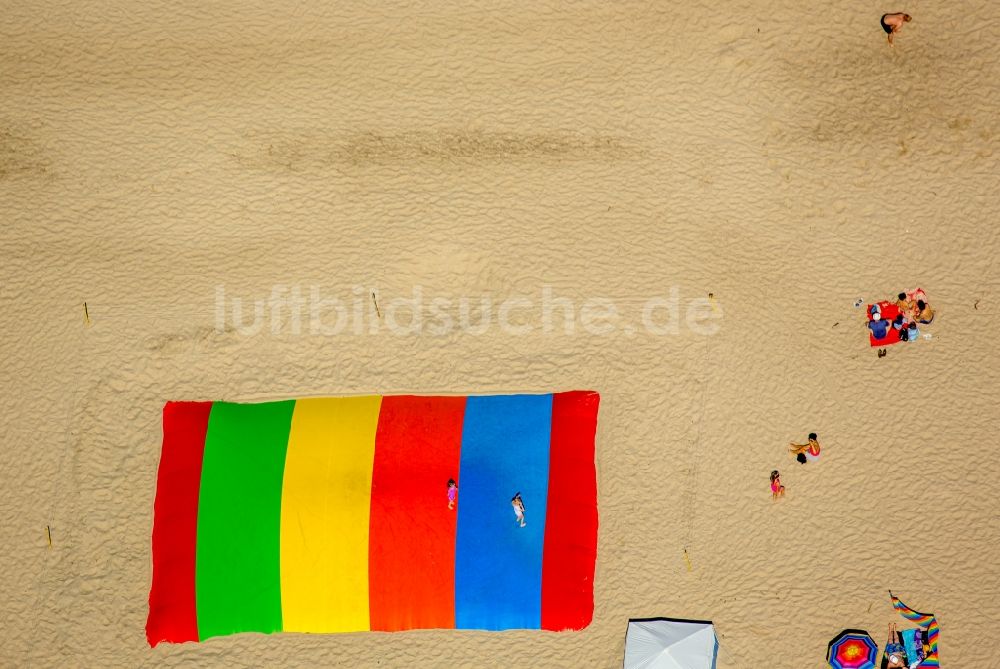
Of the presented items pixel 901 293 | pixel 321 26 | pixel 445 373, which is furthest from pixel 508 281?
pixel 901 293

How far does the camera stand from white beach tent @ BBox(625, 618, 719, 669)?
35.8 feet

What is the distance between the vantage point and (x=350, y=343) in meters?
11.9

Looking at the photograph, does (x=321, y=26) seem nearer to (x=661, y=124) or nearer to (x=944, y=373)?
(x=661, y=124)

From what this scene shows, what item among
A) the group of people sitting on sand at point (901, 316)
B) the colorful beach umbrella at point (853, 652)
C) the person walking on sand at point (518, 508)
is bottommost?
the colorful beach umbrella at point (853, 652)

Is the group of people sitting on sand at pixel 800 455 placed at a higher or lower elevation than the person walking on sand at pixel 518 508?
higher

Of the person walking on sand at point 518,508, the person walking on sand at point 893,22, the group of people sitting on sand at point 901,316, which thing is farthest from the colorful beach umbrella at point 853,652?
the person walking on sand at point 893,22

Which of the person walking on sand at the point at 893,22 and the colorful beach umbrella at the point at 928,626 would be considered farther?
the person walking on sand at the point at 893,22

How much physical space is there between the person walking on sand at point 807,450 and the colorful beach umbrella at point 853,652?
8.42 ft

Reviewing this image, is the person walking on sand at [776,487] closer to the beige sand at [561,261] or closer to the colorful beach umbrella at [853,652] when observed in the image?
the beige sand at [561,261]

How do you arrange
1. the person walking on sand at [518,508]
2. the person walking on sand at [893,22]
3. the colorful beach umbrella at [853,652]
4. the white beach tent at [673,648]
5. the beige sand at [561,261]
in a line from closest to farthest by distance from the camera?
the person walking on sand at [518,508], the white beach tent at [673,648], the colorful beach umbrella at [853,652], the beige sand at [561,261], the person walking on sand at [893,22]

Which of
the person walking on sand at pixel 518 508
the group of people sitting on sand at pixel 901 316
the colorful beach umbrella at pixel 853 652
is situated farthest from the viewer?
the group of people sitting on sand at pixel 901 316

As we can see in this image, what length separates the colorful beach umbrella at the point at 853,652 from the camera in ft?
36.3

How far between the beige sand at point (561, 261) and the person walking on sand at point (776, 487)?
27cm

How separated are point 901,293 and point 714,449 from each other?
12.8 ft
